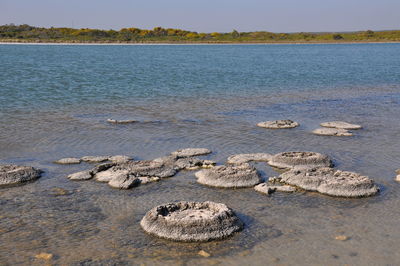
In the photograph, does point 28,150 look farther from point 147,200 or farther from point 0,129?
point 147,200

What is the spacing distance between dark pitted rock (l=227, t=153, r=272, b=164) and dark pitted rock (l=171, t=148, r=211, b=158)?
81cm

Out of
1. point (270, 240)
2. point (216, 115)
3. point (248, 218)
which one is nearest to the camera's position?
point (270, 240)

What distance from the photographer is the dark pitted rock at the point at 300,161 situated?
10.5 meters

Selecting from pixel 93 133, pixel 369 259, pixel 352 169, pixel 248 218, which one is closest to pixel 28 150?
pixel 93 133

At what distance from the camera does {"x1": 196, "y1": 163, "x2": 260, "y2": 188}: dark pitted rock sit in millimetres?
9336

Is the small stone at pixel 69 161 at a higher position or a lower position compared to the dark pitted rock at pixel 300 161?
lower

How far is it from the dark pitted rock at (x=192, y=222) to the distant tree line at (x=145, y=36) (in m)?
115

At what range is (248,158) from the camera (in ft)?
37.1

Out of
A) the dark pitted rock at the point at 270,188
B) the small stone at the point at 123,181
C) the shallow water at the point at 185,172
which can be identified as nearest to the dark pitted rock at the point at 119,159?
the shallow water at the point at 185,172

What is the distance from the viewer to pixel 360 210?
820 cm

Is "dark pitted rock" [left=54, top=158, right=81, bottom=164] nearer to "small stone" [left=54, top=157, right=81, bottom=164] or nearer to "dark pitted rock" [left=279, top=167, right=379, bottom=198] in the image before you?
"small stone" [left=54, top=157, right=81, bottom=164]

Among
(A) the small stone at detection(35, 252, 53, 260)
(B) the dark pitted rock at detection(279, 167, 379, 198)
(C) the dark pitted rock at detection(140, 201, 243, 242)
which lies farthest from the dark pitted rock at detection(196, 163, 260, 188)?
(A) the small stone at detection(35, 252, 53, 260)

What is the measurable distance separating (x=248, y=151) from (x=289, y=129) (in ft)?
→ 10.8

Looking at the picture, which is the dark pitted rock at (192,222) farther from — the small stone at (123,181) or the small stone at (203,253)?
the small stone at (123,181)
